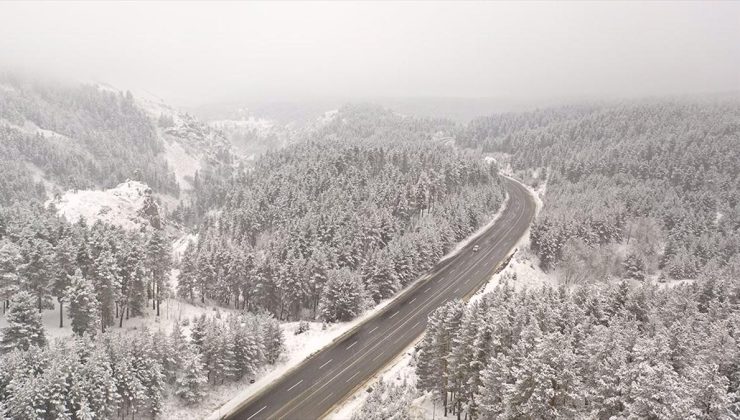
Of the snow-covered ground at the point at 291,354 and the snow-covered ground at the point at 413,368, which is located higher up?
the snow-covered ground at the point at 413,368

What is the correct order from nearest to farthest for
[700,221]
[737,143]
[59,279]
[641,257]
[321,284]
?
[59,279] → [321,284] → [641,257] → [700,221] → [737,143]

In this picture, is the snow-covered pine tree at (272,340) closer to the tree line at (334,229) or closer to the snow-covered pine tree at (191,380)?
the snow-covered pine tree at (191,380)

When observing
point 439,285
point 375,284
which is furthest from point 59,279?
point 439,285

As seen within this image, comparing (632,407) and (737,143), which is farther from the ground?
(737,143)

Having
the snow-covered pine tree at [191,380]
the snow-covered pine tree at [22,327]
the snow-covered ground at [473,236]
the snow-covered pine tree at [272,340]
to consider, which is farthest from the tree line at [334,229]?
the snow-covered pine tree at [22,327]

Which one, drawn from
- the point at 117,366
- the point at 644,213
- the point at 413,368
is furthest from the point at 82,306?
the point at 644,213

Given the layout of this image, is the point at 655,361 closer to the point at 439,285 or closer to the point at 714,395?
the point at 714,395
